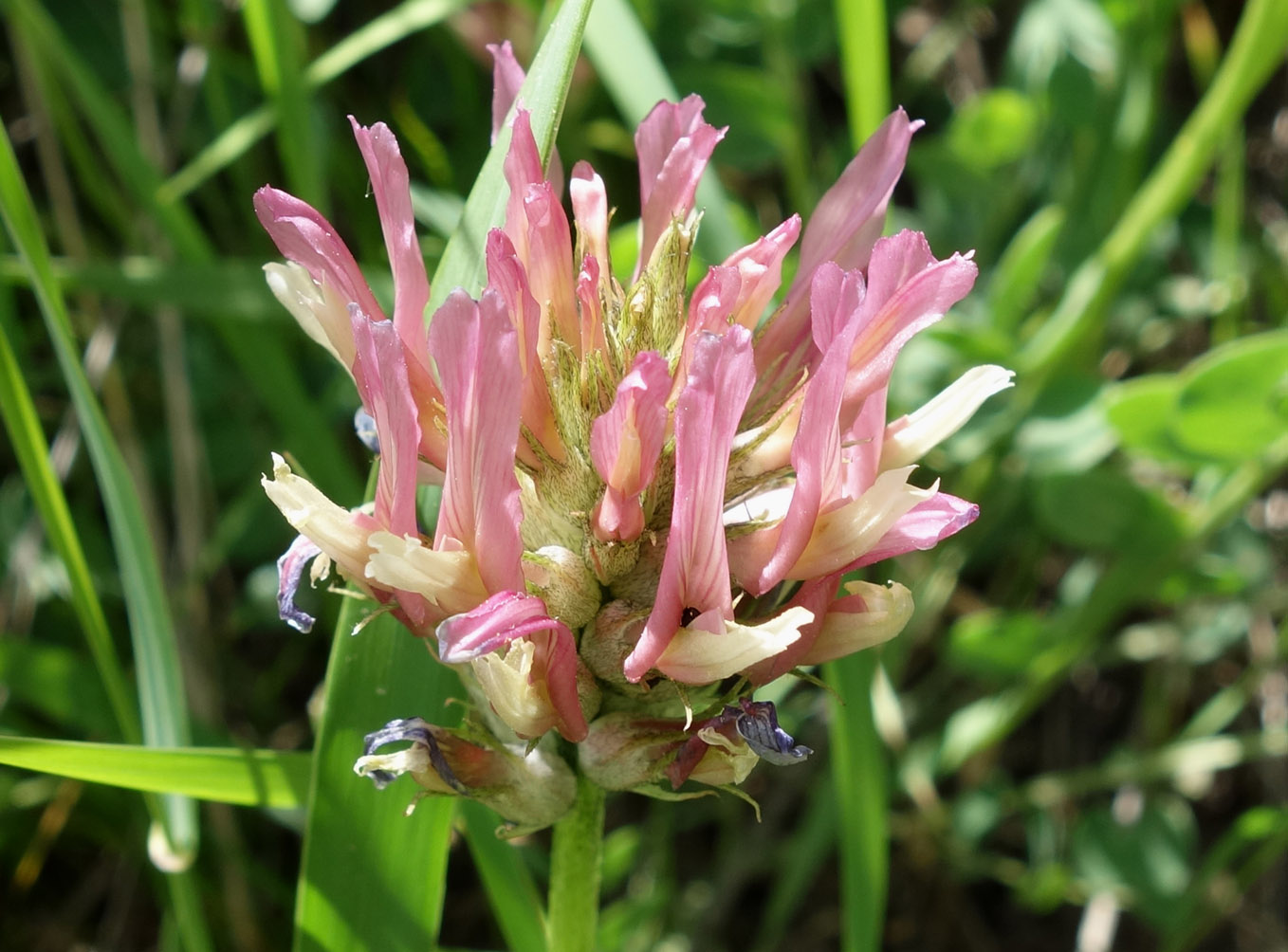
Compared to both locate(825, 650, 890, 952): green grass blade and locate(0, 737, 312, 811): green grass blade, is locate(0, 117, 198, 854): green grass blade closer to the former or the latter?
locate(0, 737, 312, 811): green grass blade

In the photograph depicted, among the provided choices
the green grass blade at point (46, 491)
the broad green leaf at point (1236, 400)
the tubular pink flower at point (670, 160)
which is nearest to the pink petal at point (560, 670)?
the tubular pink flower at point (670, 160)

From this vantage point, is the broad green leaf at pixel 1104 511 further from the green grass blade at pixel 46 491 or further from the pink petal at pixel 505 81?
the green grass blade at pixel 46 491

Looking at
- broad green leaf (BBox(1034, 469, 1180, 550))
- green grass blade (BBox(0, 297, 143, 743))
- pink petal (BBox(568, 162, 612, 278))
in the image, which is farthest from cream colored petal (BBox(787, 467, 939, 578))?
broad green leaf (BBox(1034, 469, 1180, 550))

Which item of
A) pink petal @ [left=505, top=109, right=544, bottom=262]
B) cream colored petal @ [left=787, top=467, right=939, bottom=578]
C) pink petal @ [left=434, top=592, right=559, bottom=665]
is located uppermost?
pink petal @ [left=505, top=109, right=544, bottom=262]

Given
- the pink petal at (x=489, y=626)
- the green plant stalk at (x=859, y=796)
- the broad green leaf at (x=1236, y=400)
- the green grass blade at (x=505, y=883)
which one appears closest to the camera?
the pink petal at (x=489, y=626)

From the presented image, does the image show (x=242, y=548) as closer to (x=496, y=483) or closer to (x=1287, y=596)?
(x=496, y=483)

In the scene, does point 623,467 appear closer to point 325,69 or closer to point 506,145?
point 506,145
